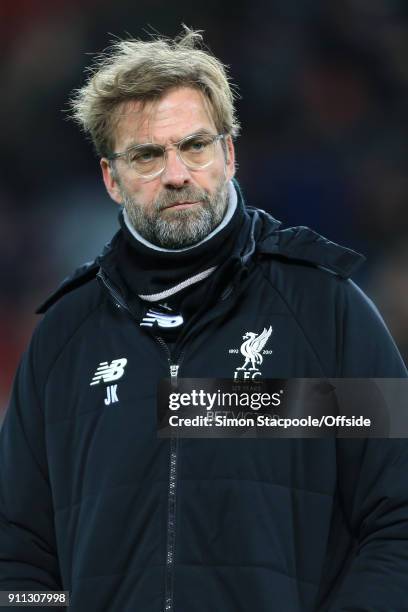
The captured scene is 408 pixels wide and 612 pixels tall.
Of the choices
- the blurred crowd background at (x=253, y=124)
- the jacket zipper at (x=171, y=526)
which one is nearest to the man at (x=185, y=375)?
the jacket zipper at (x=171, y=526)

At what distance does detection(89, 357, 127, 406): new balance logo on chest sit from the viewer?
210 cm

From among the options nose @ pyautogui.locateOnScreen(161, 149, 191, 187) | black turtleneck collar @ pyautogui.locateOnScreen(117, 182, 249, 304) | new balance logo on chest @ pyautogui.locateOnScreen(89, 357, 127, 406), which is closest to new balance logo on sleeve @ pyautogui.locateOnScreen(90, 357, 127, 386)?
new balance logo on chest @ pyautogui.locateOnScreen(89, 357, 127, 406)

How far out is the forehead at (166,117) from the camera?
85.9 inches

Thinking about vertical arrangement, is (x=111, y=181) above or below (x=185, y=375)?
above

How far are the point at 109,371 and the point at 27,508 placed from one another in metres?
0.34

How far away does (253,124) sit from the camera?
4.91 metres

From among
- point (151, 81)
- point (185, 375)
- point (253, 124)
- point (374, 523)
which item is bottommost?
point (374, 523)

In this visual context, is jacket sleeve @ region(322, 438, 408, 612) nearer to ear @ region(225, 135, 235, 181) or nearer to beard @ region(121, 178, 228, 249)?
beard @ region(121, 178, 228, 249)

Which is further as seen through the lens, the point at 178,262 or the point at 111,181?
the point at 111,181

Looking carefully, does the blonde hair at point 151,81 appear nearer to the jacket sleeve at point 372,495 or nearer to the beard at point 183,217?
the beard at point 183,217

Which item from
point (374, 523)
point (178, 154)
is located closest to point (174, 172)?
point (178, 154)

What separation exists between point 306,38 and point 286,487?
333 cm

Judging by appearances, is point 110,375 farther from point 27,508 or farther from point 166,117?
point 166,117

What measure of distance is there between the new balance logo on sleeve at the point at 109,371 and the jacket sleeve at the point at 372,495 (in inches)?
17.1
